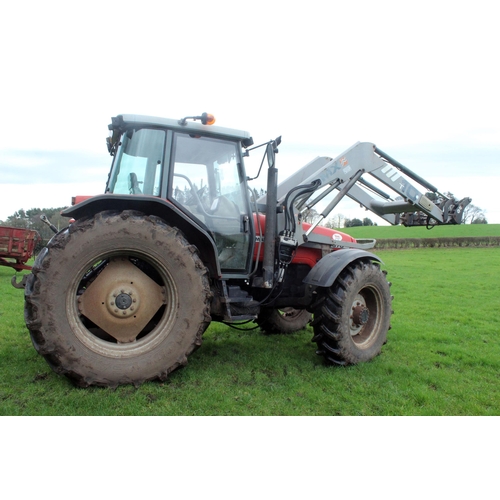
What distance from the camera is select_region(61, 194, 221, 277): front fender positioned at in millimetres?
3995

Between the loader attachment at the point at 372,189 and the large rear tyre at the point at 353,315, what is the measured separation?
2.64ft

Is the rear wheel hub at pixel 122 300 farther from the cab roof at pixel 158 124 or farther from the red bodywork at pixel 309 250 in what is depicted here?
the red bodywork at pixel 309 250

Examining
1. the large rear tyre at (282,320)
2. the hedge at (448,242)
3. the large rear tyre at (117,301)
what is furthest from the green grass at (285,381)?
the hedge at (448,242)

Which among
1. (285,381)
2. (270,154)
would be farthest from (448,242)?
(285,381)

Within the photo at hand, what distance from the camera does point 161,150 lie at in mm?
4477

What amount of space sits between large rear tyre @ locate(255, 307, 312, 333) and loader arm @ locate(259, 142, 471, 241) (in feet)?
5.30

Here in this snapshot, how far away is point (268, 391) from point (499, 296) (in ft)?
31.4

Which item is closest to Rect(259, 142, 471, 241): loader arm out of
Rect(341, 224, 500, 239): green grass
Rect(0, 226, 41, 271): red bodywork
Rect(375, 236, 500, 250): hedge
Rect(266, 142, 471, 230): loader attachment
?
Rect(266, 142, 471, 230): loader attachment

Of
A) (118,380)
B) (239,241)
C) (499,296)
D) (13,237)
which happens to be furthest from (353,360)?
(13,237)

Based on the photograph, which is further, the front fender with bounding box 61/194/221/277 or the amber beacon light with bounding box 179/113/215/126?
the amber beacon light with bounding box 179/113/215/126

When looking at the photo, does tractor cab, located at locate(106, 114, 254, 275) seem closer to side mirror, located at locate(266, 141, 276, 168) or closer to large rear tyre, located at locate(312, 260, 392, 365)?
side mirror, located at locate(266, 141, 276, 168)

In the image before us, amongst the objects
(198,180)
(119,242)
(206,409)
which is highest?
(198,180)

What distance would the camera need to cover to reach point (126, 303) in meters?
4.15

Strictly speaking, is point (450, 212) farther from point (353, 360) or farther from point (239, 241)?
point (239, 241)
